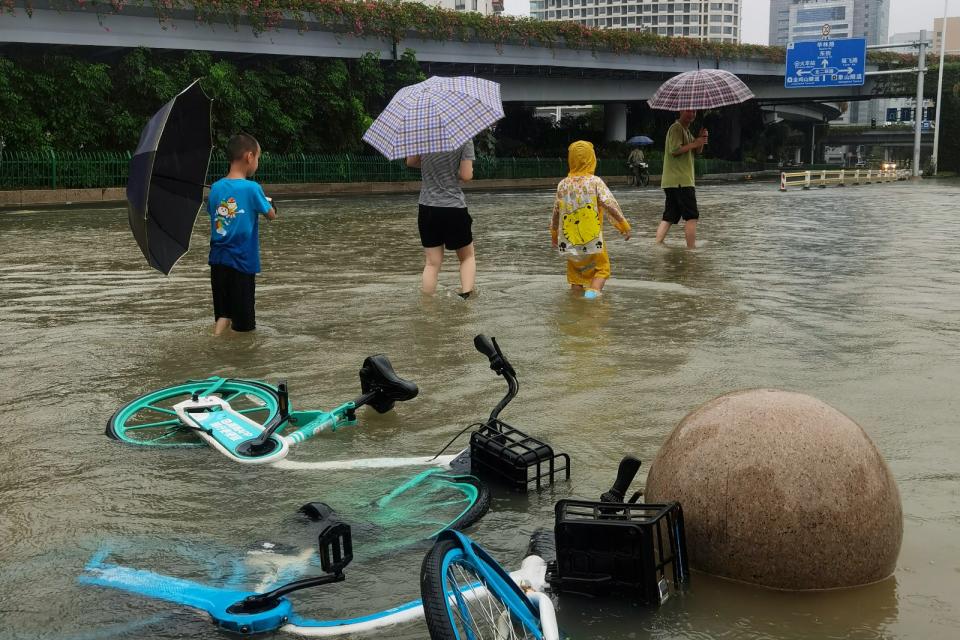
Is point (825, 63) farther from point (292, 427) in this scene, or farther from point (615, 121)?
point (292, 427)

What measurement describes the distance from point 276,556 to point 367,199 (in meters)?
27.2

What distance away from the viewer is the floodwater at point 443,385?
3.48 metres

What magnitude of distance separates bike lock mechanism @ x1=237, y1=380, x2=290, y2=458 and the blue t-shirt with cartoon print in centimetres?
274

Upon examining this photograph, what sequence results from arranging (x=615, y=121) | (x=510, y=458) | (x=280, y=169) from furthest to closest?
1. (x=615, y=121)
2. (x=280, y=169)
3. (x=510, y=458)

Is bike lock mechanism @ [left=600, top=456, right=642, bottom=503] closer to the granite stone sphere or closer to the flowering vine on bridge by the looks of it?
the granite stone sphere

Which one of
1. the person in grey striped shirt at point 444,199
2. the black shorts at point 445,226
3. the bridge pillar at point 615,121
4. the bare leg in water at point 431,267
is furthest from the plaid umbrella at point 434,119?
the bridge pillar at point 615,121

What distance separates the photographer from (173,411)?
5543 millimetres

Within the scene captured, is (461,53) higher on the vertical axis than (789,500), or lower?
higher

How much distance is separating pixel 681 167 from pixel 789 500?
10.3 m

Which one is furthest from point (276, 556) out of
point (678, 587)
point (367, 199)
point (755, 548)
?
point (367, 199)

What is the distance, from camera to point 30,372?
22.3 ft

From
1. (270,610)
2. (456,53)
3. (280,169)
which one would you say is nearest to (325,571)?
(270,610)

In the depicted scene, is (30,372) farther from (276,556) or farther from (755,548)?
(755,548)

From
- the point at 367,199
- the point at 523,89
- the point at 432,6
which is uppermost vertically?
the point at 432,6
